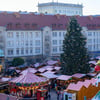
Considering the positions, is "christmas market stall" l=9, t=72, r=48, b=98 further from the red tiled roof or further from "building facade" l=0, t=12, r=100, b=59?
the red tiled roof

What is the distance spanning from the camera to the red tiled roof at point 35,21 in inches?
1974

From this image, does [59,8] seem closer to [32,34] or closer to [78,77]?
[32,34]

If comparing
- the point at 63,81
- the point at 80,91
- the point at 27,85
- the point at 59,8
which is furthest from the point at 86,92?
the point at 59,8

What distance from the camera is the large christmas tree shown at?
33.0 meters

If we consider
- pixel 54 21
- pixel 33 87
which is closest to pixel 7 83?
pixel 33 87

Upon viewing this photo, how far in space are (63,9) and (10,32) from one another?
4726 cm

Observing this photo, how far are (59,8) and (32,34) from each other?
141ft

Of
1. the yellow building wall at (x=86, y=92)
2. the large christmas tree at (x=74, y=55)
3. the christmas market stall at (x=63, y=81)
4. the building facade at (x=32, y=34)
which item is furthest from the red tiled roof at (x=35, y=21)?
the yellow building wall at (x=86, y=92)

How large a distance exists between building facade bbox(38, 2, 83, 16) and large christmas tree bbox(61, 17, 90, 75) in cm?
5446

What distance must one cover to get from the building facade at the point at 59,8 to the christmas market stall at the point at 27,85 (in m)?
64.4

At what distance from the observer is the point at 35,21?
53.3 m

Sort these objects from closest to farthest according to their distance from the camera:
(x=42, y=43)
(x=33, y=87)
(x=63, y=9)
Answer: (x=33, y=87), (x=42, y=43), (x=63, y=9)

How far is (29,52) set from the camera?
167 ft

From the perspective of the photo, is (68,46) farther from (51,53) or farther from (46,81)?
(51,53)
